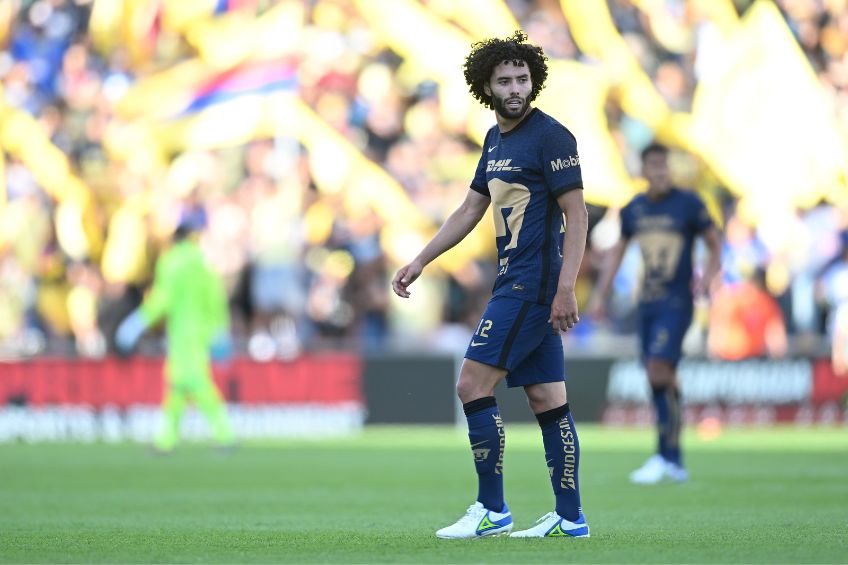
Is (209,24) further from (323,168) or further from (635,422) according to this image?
(635,422)

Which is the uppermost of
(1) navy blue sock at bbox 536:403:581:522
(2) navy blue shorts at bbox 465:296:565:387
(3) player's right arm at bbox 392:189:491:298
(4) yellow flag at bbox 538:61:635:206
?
(4) yellow flag at bbox 538:61:635:206

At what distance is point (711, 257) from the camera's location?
1248 centimetres

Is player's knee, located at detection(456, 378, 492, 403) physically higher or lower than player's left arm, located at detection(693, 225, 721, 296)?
lower

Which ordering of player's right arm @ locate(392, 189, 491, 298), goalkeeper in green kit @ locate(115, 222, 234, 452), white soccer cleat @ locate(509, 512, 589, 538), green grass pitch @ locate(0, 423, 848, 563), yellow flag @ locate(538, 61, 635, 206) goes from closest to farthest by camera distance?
1. green grass pitch @ locate(0, 423, 848, 563)
2. white soccer cleat @ locate(509, 512, 589, 538)
3. player's right arm @ locate(392, 189, 491, 298)
4. goalkeeper in green kit @ locate(115, 222, 234, 452)
5. yellow flag @ locate(538, 61, 635, 206)

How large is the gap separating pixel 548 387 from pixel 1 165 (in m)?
18.3

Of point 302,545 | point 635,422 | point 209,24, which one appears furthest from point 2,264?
point 302,545

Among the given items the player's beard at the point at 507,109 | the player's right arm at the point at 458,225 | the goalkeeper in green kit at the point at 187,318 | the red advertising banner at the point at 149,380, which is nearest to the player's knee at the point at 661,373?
the player's right arm at the point at 458,225

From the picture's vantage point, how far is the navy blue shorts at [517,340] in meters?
7.45

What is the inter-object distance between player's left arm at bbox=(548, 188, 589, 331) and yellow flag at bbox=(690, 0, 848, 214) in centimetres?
1545

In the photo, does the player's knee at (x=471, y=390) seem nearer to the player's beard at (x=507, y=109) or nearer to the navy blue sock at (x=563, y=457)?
the navy blue sock at (x=563, y=457)

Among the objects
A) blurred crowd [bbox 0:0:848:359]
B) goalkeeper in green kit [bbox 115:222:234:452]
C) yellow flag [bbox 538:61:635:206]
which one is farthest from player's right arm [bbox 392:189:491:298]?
yellow flag [bbox 538:61:635:206]

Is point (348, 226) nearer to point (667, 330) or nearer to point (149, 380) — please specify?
point (149, 380)

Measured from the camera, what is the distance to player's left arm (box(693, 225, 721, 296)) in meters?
12.4

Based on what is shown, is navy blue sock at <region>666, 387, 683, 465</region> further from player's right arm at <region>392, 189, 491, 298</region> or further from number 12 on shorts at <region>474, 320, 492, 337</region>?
number 12 on shorts at <region>474, 320, 492, 337</region>
